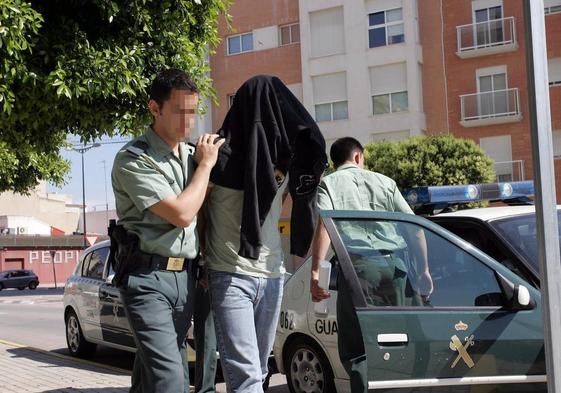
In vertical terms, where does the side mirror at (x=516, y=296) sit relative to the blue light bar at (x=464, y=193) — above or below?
below

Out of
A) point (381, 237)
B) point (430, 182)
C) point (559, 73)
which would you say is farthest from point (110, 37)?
point (559, 73)

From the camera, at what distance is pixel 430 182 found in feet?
87.2

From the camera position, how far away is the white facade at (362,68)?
31.2m

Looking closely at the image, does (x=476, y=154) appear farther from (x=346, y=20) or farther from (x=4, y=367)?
(x=4, y=367)

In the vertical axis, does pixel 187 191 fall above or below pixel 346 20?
below

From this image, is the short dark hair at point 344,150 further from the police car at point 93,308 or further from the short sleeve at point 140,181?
the police car at point 93,308

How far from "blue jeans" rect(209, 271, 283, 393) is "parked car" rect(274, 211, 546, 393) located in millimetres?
1363

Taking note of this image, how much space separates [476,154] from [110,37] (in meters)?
22.0

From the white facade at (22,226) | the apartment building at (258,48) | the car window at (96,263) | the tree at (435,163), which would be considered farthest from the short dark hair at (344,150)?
the white facade at (22,226)

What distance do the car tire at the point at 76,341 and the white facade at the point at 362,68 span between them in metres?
21.8

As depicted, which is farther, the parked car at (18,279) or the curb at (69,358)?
the parked car at (18,279)

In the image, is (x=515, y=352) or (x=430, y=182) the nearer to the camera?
(x=515, y=352)

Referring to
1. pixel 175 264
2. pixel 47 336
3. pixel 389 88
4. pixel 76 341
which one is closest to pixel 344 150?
pixel 175 264

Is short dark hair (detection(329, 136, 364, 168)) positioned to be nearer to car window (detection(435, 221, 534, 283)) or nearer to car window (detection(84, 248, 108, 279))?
car window (detection(435, 221, 534, 283))
